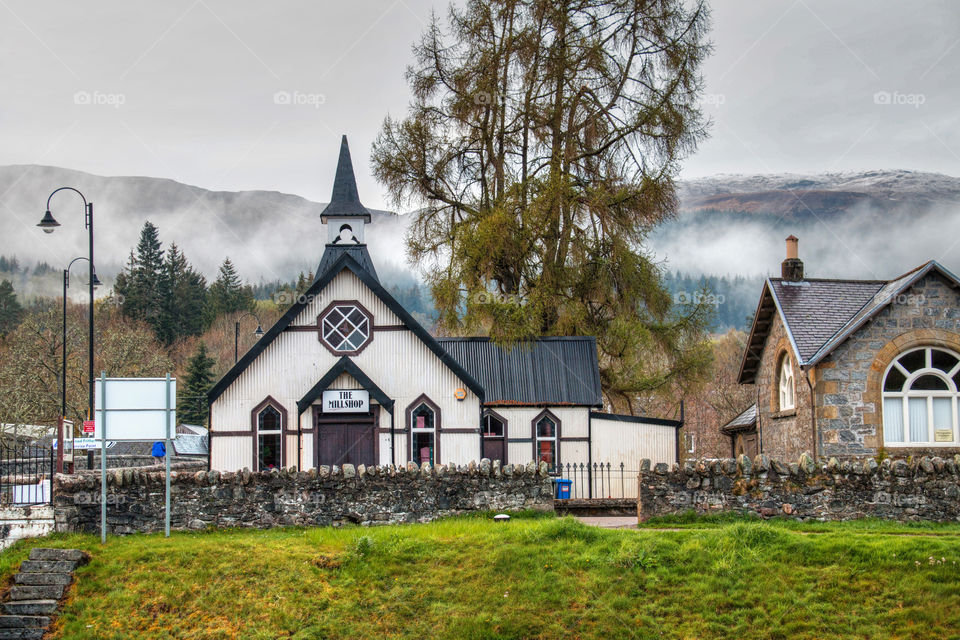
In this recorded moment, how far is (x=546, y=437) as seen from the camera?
30.4 metres

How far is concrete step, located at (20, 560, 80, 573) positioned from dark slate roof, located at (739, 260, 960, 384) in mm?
17330

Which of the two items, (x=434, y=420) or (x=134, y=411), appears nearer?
(x=134, y=411)

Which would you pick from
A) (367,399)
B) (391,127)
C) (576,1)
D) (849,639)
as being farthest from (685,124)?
(849,639)

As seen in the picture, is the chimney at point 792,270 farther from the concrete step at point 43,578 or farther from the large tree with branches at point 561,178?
the concrete step at point 43,578

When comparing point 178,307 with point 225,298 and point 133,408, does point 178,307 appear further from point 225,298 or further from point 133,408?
point 133,408

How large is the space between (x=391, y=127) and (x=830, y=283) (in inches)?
784

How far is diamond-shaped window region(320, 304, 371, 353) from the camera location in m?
28.2

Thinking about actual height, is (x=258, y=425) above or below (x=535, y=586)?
above

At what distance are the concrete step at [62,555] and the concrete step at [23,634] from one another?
5.37 ft

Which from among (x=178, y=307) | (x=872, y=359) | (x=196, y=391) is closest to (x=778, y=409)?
(x=872, y=359)

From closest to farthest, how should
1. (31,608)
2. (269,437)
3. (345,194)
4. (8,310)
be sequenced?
(31,608)
(269,437)
(345,194)
(8,310)

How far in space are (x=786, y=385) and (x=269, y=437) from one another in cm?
1497

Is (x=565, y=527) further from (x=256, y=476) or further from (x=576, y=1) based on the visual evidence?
(x=576, y=1)

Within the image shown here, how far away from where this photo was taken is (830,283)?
27.4m
